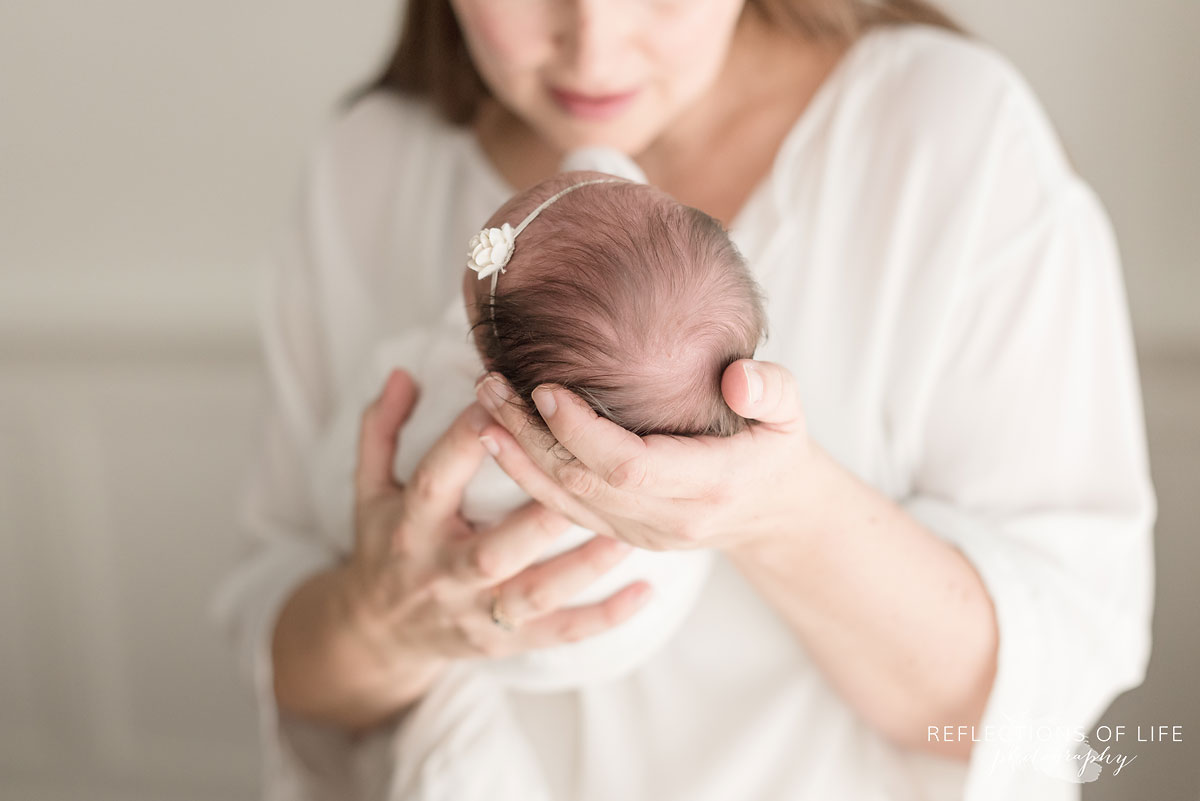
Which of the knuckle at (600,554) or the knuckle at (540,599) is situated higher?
the knuckle at (600,554)

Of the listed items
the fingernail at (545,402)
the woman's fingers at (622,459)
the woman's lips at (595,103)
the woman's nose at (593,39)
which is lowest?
A: the woman's fingers at (622,459)

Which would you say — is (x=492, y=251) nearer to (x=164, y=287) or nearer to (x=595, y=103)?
(x=595, y=103)

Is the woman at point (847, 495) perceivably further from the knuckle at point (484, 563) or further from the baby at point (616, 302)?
the baby at point (616, 302)

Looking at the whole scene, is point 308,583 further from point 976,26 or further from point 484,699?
point 976,26

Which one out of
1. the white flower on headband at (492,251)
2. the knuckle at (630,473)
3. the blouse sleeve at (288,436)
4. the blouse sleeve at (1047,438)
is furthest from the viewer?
the blouse sleeve at (288,436)

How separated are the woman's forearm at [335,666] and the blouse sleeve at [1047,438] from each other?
60 centimetres

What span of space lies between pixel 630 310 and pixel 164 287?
1.66 m

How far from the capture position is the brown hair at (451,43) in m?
1.20

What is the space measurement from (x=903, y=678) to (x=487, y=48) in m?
0.77

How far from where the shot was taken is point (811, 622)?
979mm

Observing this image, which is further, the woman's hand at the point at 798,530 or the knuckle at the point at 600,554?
the knuckle at the point at 600,554

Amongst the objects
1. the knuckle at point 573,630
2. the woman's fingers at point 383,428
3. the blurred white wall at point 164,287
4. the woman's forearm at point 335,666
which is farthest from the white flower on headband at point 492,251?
the blurred white wall at point 164,287

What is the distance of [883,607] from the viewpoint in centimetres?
95

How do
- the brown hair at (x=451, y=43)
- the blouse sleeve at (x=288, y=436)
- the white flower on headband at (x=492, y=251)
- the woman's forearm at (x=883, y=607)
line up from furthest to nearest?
1. the blouse sleeve at (x=288, y=436)
2. the brown hair at (x=451, y=43)
3. the woman's forearm at (x=883, y=607)
4. the white flower on headband at (x=492, y=251)
